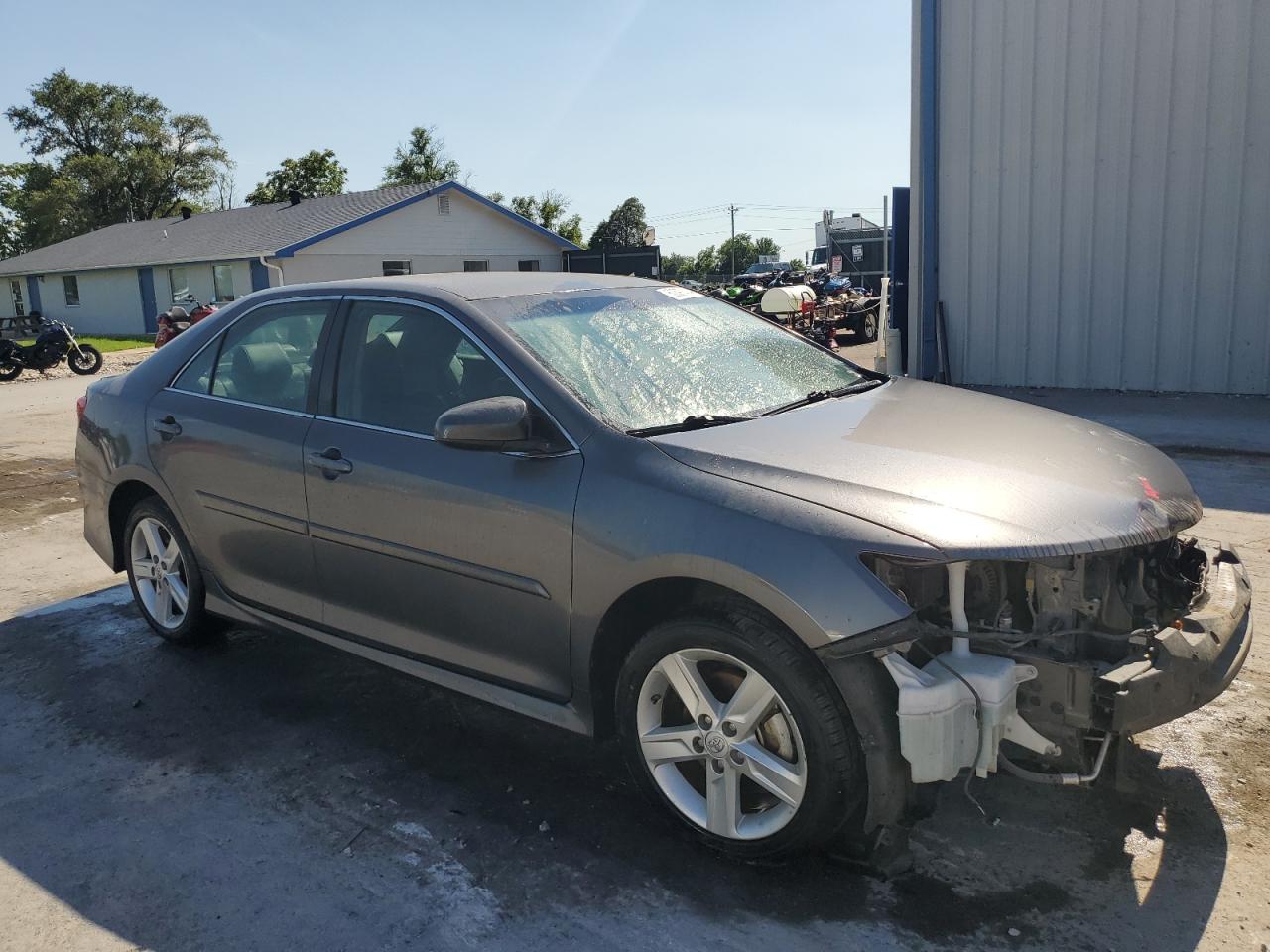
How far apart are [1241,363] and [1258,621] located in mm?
7565

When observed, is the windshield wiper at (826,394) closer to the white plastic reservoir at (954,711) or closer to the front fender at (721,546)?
the front fender at (721,546)

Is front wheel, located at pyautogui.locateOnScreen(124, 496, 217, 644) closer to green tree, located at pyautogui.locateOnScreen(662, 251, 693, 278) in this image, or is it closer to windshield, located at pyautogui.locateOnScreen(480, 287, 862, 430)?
windshield, located at pyautogui.locateOnScreen(480, 287, 862, 430)

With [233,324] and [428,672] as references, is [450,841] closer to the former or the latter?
[428,672]

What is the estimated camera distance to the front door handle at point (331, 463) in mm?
3656

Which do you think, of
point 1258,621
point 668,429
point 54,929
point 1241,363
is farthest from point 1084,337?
point 54,929

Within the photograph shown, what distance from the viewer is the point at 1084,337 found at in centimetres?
1173

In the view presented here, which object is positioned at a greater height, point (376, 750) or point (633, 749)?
point (633, 749)

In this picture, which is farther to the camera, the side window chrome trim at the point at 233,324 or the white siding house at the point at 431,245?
the white siding house at the point at 431,245

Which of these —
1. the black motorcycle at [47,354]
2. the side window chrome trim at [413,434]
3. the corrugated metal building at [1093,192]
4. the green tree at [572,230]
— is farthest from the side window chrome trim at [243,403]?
the green tree at [572,230]

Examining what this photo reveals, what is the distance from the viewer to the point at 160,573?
4730 millimetres

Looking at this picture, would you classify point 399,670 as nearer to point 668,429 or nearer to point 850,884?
point 668,429

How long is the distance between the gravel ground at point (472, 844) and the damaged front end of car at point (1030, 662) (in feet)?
1.11

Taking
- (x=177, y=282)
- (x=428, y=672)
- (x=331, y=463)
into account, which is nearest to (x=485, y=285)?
(x=331, y=463)

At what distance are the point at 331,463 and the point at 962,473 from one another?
2172 millimetres
